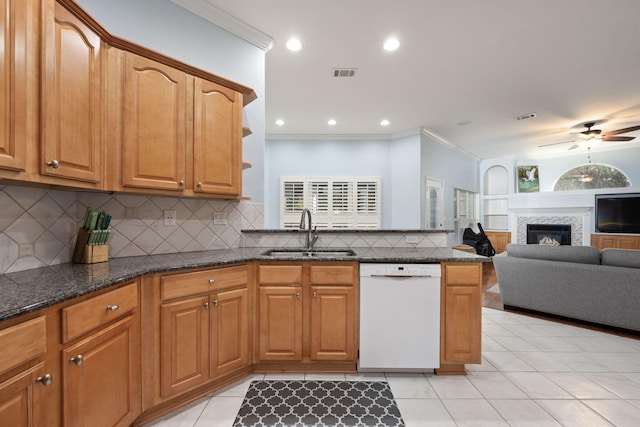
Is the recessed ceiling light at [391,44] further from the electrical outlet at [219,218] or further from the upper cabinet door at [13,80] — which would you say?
the upper cabinet door at [13,80]

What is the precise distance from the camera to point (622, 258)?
2918mm

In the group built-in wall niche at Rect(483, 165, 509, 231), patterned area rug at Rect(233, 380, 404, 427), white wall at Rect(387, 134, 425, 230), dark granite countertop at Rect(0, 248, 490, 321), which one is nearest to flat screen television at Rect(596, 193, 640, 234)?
built-in wall niche at Rect(483, 165, 509, 231)

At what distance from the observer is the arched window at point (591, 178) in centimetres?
668

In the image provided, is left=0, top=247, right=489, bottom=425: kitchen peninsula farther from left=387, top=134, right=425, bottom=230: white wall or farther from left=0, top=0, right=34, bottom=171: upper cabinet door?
left=387, top=134, right=425, bottom=230: white wall

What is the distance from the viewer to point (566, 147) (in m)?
6.69

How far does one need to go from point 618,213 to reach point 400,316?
7.80 m

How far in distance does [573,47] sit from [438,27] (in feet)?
5.10

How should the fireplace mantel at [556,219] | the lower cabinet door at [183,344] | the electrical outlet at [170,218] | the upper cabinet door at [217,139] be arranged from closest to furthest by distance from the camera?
the lower cabinet door at [183,344] < the upper cabinet door at [217,139] < the electrical outlet at [170,218] < the fireplace mantel at [556,219]

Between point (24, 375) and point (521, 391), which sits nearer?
point (24, 375)

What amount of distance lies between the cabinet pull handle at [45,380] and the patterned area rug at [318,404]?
997 millimetres

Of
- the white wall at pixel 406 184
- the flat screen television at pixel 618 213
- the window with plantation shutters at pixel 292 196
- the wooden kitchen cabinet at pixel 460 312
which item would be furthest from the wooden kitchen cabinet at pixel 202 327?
the flat screen television at pixel 618 213

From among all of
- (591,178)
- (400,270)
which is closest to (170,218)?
(400,270)

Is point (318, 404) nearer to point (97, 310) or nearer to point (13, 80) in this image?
point (97, 310)

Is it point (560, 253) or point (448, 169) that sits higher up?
point (448, 169)
